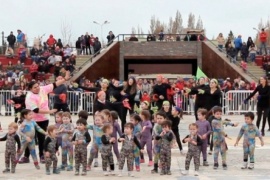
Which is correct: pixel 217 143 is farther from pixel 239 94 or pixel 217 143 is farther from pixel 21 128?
pixel 239 94

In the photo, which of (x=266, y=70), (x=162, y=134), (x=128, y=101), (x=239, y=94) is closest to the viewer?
(x=162, y=134)

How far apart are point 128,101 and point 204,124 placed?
286 centimetres

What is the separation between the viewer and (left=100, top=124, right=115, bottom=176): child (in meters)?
10.5

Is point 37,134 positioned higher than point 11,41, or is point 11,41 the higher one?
point 11,41

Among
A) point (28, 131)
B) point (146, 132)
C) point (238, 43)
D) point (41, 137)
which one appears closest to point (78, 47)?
point (238, 43)

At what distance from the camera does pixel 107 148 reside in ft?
34.6

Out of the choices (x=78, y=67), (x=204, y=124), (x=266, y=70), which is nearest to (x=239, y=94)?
(x=266, y=70)

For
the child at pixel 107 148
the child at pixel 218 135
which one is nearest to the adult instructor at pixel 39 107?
the child at pixel 107 148

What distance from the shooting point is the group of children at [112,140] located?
34.7 feet

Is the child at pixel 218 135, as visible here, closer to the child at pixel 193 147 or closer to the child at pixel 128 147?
the child at pixel 193 147

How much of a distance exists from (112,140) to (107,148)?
18cm

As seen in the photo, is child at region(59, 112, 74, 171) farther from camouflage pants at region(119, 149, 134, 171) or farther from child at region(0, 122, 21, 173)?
camouflage pants at region(119, 149, 134, 171)

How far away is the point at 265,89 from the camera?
16812mm

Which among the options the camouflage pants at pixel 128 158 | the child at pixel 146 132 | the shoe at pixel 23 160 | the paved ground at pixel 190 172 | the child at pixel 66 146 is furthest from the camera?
the shoe at pixel 23 160
